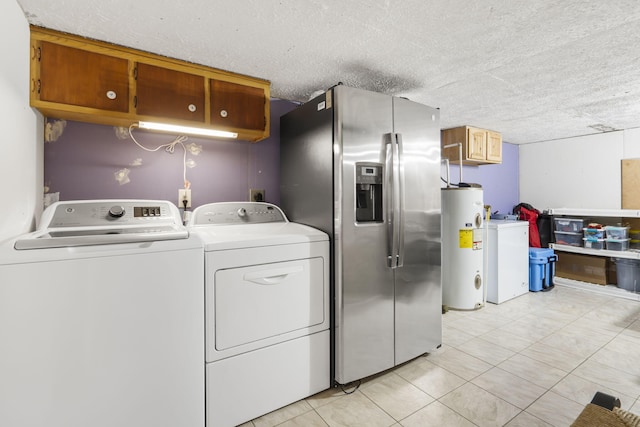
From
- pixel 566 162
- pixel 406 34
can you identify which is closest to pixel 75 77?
pixel 406 34

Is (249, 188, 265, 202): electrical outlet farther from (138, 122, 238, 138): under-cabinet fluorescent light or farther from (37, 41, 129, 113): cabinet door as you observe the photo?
(37, 41, 129, 113): cabinet door

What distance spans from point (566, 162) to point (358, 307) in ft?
16.7

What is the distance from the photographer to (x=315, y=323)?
6.53ft

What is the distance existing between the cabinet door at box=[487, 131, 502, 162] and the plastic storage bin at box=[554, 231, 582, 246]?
1.54 m

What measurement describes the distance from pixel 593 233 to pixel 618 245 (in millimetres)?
296

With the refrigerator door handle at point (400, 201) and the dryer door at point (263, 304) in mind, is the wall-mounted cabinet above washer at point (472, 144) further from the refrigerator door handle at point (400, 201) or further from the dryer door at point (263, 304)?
the dryer door at point (263, 304)

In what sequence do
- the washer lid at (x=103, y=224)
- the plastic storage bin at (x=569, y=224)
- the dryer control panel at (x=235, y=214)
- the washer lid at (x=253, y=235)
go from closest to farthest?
the washer lid at (x=103, y=224)
the washer lid at (x=253, y=235)
the dryer control panel at (x=235, y=214)
the plastic storage bin at (x=569, y=224)

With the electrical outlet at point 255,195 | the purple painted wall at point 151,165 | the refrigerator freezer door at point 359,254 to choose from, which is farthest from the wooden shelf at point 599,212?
the electrical outlet at point 255,195

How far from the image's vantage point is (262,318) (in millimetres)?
1776

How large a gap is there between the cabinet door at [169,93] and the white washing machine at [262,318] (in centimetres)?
75

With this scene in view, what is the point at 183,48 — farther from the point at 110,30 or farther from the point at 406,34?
the point at 406,34

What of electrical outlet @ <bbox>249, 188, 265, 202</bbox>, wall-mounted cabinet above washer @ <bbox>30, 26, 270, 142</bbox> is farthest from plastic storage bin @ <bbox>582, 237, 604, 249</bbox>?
wall-mounted cabinet above washer @ <bbox>30, 26, 270, 142</bbox>

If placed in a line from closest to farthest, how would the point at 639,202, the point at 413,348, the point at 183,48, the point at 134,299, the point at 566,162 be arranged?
the point at 134,299, the point at 183,48, the point at 413,348, the point at 639,202, the point at 566,162

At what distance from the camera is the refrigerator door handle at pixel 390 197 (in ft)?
6.98
